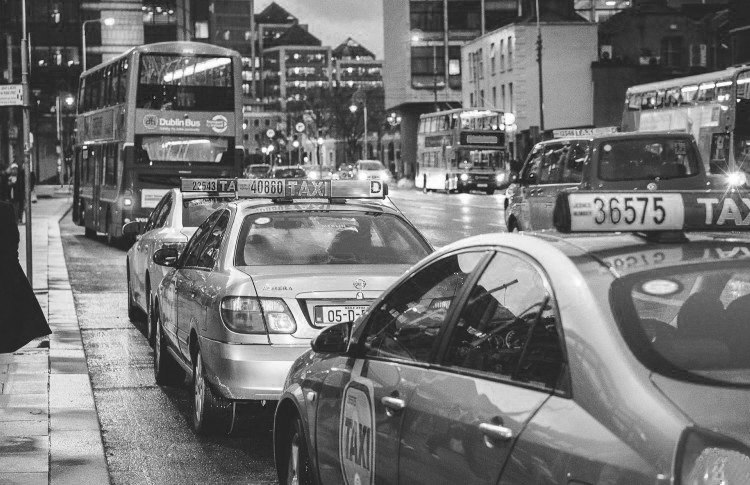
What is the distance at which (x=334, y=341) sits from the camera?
524 cm

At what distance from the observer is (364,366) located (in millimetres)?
4988

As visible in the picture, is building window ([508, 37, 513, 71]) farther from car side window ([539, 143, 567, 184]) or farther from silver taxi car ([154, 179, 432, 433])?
silver taxi car ([154, 179, 432, 433])

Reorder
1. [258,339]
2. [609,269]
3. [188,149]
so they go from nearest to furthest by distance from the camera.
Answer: [609,269]
[258,339]
[188,149]

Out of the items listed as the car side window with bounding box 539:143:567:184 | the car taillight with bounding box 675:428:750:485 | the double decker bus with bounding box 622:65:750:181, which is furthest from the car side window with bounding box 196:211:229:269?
the double decker bus with bounding box 622:65:750:181

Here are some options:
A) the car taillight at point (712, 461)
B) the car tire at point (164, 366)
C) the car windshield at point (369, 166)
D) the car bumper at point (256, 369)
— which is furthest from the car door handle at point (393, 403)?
the car windshield at point (369, 166)

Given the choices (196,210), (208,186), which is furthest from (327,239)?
(196,210)

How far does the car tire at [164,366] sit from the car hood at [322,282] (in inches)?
101

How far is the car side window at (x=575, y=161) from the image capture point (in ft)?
61.7

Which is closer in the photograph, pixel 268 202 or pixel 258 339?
pixel 258 339

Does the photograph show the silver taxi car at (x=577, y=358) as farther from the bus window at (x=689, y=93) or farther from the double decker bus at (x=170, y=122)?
the bus window at (x=689, y=93)

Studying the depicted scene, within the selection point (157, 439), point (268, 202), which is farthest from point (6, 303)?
point (268, 202)

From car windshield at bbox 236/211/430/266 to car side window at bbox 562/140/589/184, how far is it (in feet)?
33.7

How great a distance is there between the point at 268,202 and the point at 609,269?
5.36 m

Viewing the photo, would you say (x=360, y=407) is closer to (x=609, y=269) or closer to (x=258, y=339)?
(x=609, y=269)
